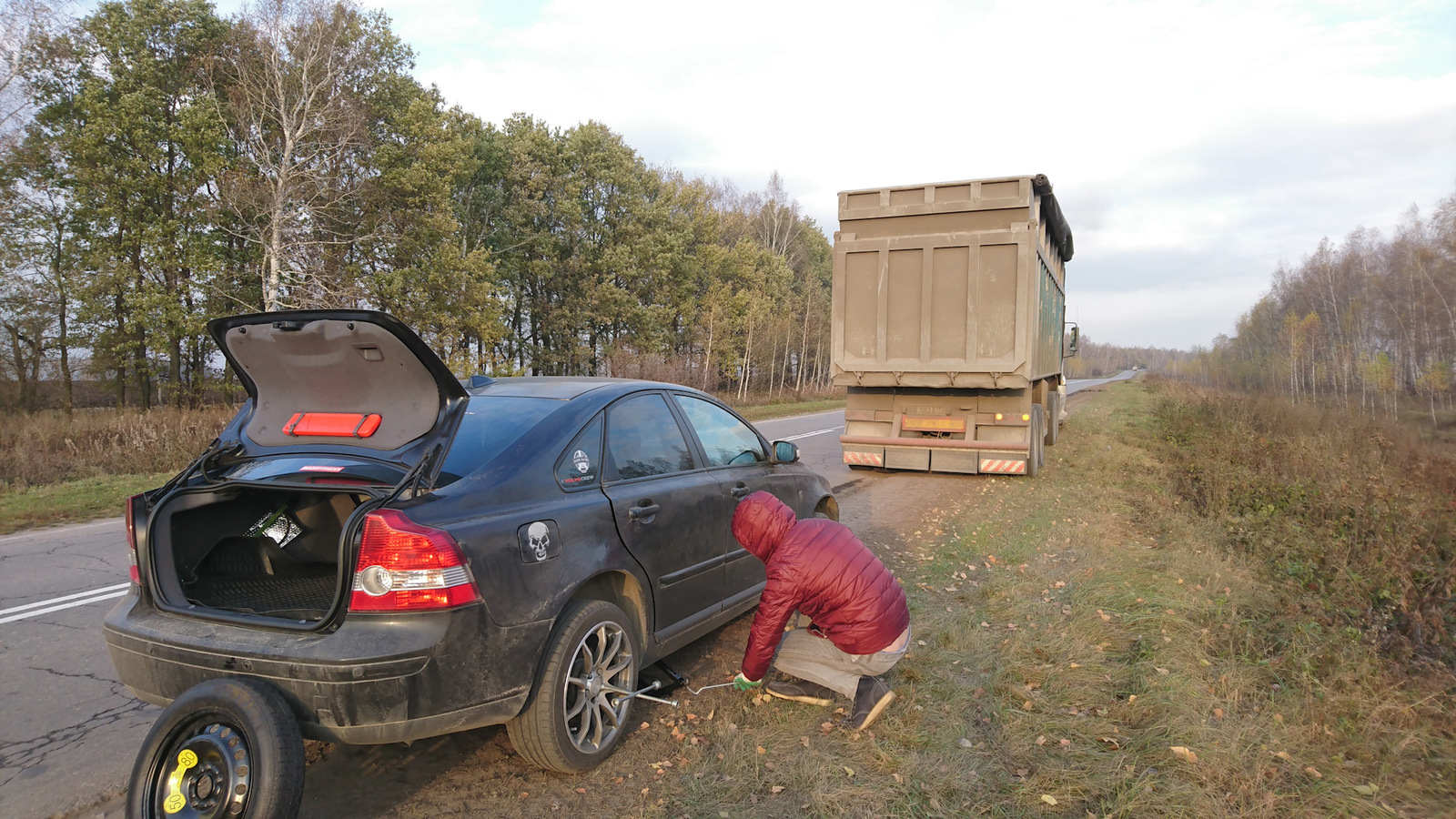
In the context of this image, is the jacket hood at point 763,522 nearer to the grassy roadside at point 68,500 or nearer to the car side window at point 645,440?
the car side window at point 645,440

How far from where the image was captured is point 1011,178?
977 cm

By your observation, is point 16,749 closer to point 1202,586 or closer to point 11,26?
point 1202,586

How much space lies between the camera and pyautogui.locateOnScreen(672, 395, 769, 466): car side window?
4.31 meters

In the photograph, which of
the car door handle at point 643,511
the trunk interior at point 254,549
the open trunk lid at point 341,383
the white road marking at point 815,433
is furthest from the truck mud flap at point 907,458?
the open trunk lid at point 341,383

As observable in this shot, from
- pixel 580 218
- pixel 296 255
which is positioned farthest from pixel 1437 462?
pixel 580 218

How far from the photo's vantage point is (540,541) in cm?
290

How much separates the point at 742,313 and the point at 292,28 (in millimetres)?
22984

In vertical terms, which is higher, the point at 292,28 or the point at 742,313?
the point at 292,28

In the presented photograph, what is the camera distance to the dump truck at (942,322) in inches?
391

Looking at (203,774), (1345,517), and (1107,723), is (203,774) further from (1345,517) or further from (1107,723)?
(1345,517)

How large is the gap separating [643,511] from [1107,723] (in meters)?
2.39

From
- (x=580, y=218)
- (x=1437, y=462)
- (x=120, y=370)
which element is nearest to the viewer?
(x=1437, y=462)

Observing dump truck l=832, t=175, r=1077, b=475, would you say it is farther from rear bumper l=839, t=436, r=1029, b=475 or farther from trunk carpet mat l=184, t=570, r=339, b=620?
trunk carpet mat l=184, t=570, r=339, b=620

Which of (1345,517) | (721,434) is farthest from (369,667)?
(1345,517)
